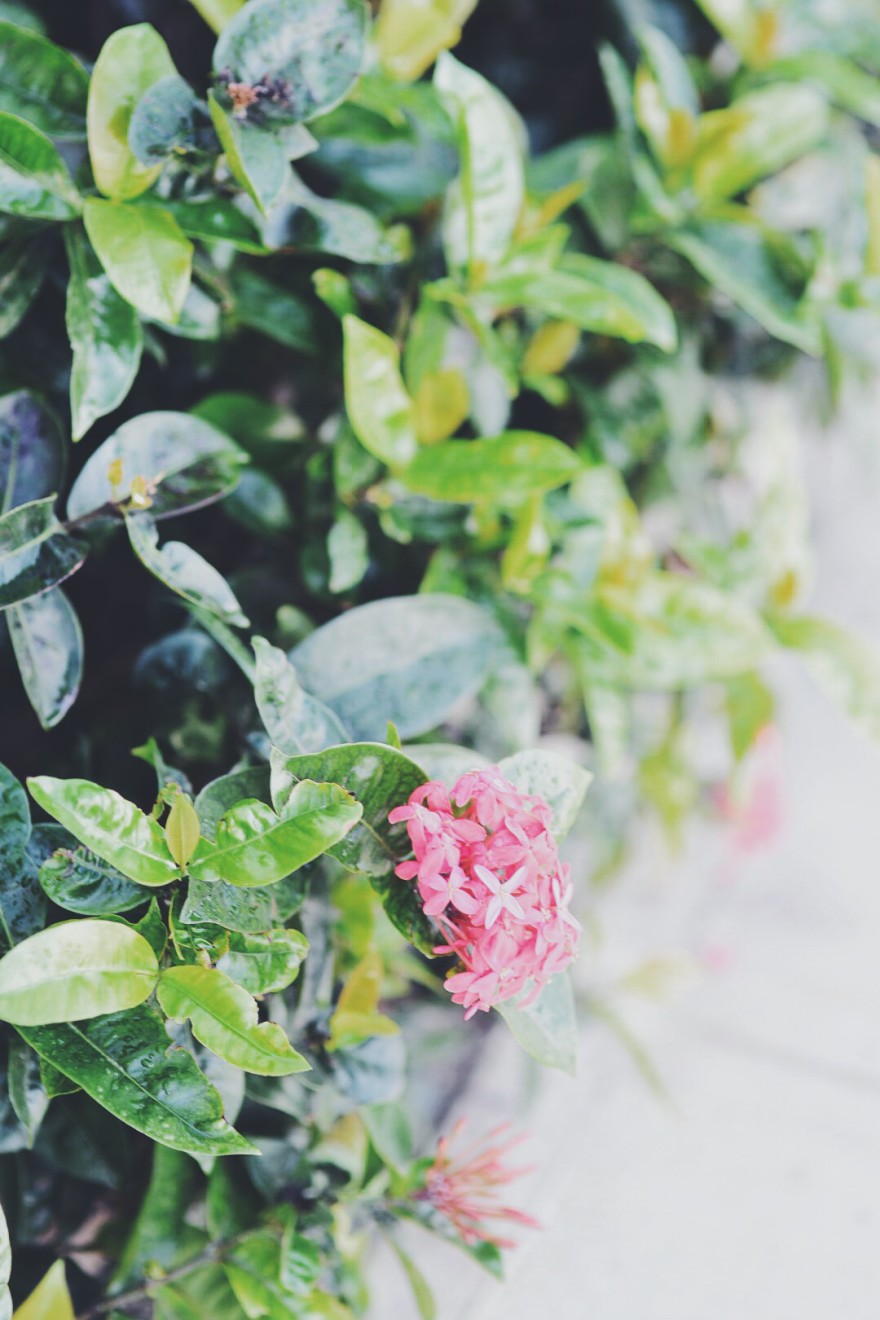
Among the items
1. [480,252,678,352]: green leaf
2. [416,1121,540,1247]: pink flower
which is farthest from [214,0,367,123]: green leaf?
[416,1121,540,1247]: pink flower

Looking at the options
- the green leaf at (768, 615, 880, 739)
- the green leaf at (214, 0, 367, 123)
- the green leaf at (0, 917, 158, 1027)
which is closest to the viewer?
the green leaf at (0, 917, 158, 1027)

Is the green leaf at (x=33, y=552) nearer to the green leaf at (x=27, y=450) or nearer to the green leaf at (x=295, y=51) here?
the green leaf at (x=27, y=450)

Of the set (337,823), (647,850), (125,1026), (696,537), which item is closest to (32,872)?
(125,1026)

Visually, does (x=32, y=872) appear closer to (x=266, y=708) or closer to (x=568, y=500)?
(x=266, y=708)

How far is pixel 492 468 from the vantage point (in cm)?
92

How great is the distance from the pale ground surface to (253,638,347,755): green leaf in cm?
65

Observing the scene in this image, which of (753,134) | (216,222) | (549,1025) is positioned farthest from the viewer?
(753,134)

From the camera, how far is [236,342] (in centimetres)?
109

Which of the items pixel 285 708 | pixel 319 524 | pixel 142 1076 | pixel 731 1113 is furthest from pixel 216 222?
pixel 731 1113

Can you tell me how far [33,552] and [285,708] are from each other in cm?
22

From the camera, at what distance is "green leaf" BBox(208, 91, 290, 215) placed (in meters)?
0.73

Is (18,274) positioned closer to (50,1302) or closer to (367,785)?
(367,785)

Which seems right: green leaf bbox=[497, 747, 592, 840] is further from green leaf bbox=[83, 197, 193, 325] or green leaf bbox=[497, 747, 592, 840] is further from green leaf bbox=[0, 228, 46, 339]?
green leaf bbox=[0, 228, 46, 339]

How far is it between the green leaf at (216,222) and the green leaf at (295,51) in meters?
0.08
